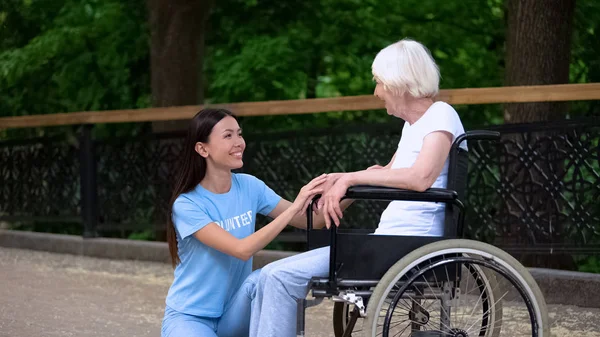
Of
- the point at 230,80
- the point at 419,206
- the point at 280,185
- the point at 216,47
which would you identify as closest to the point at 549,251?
the point at 280,185

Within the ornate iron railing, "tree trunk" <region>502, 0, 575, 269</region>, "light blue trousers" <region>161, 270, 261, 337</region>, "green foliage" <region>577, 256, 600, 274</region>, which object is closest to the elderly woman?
"light blue trousers" <region>161, 270, 261, 337</region>

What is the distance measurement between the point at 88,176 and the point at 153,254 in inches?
60.3

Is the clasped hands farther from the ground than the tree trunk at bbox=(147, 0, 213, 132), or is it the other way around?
the tree trunk at bbox=(147, 0, 213, 132)

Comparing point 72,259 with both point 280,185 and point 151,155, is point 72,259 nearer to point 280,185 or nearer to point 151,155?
point 151,155

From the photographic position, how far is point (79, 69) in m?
12.2

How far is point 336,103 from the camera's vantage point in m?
7.92

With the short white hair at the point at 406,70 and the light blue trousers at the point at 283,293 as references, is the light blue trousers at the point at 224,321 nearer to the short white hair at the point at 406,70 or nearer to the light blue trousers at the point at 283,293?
the light blue trousers at the point at 283,293

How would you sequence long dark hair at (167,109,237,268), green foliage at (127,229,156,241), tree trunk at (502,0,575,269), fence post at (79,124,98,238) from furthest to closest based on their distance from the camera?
green foliage at (127,229,156,241)
fence post at (79,124,98,238)
tree trunk at (502,0,575,269)
long dark hair at (167,109,237,268)

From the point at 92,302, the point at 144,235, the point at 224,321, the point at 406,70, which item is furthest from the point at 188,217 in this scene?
the point at 144,235

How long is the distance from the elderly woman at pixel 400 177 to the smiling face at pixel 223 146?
1.55ft

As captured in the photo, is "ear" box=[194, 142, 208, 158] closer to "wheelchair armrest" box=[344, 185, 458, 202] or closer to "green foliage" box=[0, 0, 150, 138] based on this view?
"wheelchair armrest" box=[344, 185, 458, 202]

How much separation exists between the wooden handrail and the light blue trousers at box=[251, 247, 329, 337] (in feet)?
10.6

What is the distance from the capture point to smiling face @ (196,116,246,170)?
415 cm

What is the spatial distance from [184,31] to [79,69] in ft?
6.79
